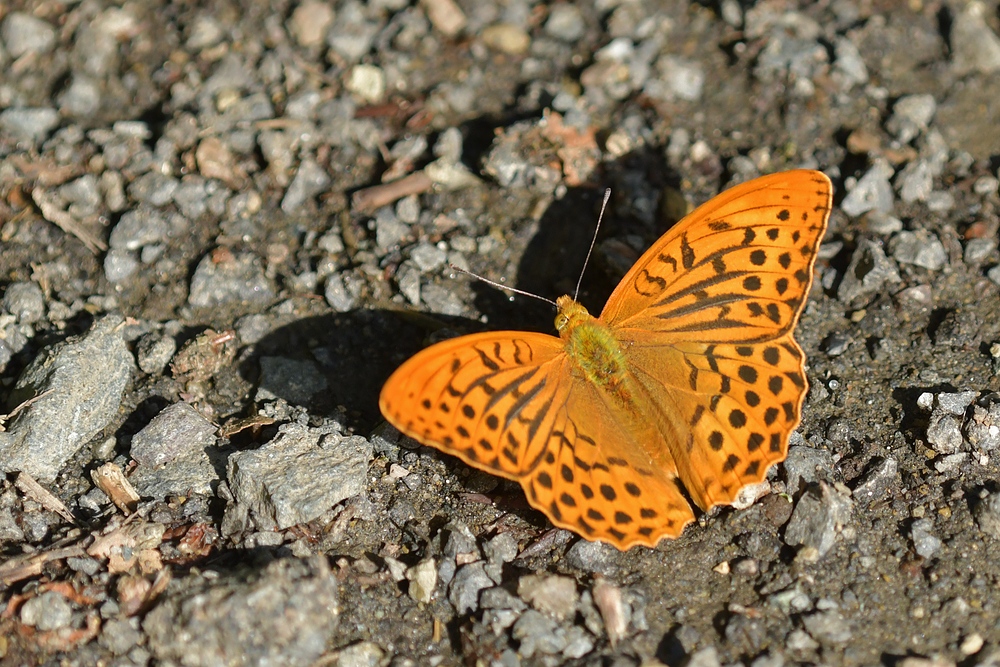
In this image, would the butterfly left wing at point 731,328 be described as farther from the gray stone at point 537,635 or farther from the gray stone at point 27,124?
the gray stone at point 27,124

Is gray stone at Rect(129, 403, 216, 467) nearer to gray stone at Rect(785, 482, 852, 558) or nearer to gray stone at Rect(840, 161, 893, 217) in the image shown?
gray stone at Rect(785, 482, 852, 558)

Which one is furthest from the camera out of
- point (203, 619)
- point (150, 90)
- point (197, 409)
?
point (150, 90)

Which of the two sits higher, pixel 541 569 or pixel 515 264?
pixel 515 264

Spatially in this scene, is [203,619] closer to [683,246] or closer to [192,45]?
[683,246]

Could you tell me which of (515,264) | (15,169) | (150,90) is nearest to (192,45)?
(150,90)

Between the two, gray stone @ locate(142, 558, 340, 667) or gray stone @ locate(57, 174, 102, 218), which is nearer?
gray stone @ locate(142, 558, 340, 667)

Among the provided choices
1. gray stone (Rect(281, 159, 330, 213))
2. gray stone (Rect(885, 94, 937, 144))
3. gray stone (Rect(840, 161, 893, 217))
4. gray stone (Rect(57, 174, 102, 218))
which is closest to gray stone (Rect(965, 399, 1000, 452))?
gray stone (Rect(840, 161, 893, 217))
